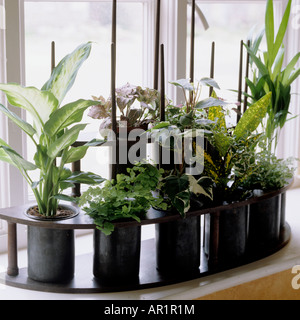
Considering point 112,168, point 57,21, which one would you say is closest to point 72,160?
point 112,168

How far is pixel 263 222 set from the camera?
208cm

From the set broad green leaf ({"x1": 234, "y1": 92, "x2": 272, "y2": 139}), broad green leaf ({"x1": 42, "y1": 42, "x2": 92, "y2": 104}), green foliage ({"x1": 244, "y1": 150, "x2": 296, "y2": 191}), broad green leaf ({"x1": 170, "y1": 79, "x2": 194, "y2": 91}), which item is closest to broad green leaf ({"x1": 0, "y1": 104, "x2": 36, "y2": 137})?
broad green leaf ({"x1": 42, "y1": 42, "x2": 92, "y2": 104})

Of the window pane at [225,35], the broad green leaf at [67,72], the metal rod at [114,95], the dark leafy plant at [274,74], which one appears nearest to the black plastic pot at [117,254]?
the metal rod at [114,95]

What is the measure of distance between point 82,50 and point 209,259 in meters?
0.86

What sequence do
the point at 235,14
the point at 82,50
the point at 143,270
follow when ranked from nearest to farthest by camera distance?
the point at 82,50
the point at 143,270
the point at 235,14

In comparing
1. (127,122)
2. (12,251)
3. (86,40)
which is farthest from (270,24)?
(12,251)

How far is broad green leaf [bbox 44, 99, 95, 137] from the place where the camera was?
1.55 metres

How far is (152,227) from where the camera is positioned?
2.41m

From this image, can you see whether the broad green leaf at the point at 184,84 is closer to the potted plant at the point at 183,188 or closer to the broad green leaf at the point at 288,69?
the potted plant at the point at 183,188

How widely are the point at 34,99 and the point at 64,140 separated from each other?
0.15m

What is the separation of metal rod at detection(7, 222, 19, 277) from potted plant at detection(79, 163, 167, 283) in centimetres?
24

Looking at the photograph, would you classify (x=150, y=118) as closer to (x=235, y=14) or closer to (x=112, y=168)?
(x=112, y=168)

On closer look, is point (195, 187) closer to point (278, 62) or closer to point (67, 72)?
point (67, 72)

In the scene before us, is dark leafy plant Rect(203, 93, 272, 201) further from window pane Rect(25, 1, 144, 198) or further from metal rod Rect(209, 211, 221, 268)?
window pane Rect(25, 1, 144, 198)
